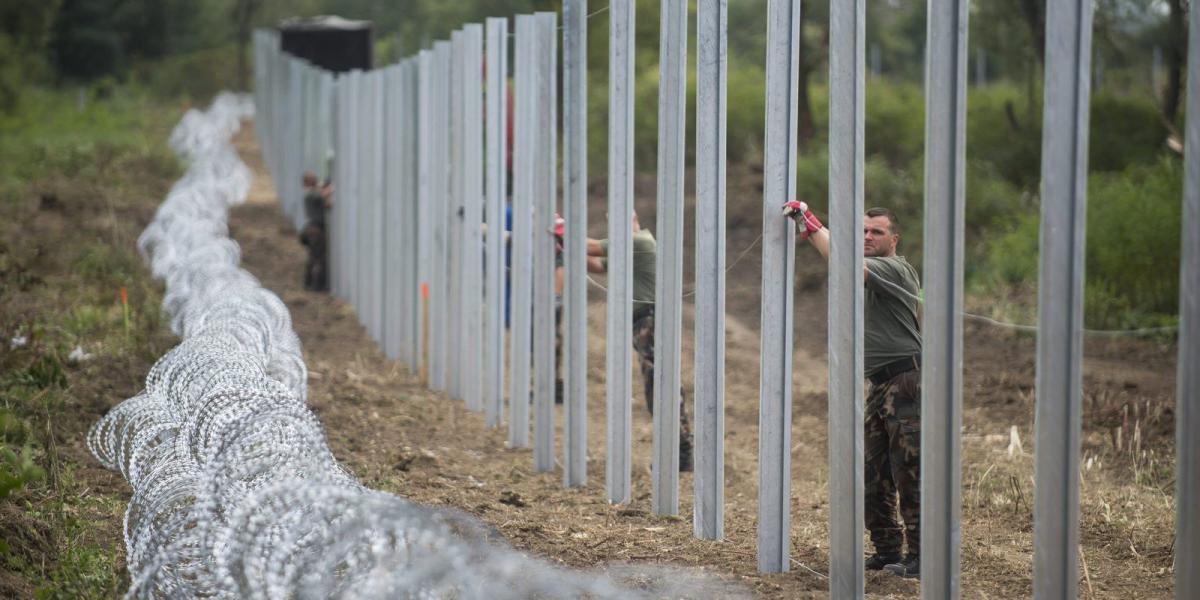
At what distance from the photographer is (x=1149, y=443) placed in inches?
355

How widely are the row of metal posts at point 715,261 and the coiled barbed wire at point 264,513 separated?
37.8 inches

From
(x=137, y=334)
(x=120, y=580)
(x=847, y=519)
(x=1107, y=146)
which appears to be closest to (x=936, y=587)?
(x=847, y=519)

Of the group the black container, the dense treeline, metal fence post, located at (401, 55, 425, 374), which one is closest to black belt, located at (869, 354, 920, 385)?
the dense treeline

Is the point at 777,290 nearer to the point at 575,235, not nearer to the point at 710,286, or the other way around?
the point at 710,286

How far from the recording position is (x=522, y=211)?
8898mm

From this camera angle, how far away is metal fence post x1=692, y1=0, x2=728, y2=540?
6.43 m

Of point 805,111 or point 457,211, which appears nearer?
point 457,211

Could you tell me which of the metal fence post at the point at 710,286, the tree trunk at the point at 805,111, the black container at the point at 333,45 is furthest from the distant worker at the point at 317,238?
the black container at the point at 333,45

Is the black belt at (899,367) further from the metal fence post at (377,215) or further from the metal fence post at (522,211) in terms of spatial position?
the metal fence post at (377,215)

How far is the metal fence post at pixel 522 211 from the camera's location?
28.8 feet

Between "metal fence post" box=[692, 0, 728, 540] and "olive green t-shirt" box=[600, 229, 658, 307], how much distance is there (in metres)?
2.23

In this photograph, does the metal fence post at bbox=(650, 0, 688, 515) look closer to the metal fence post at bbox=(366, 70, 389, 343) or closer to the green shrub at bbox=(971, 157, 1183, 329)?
the metal fence post at bbox=(366, 70, 389, 343)

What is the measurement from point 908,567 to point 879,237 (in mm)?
1389

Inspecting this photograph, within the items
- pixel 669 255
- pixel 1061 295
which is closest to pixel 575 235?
pixel 669 255
